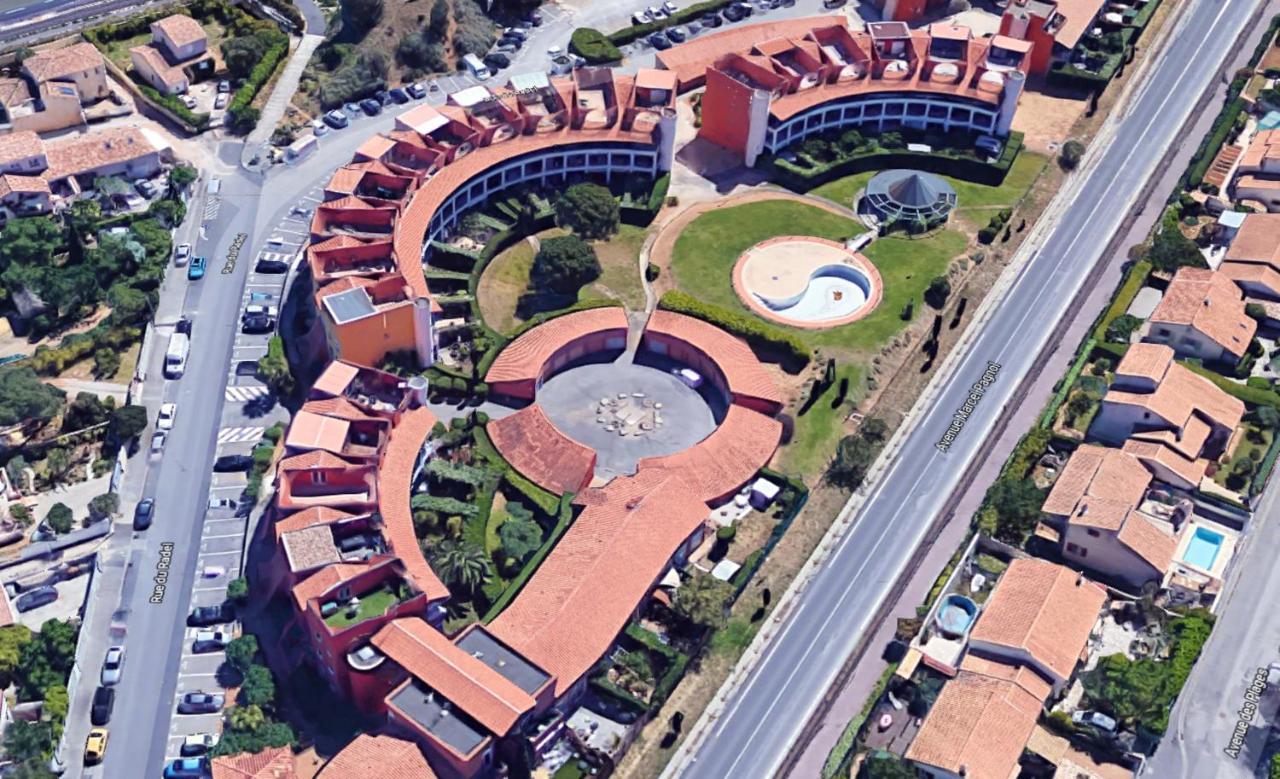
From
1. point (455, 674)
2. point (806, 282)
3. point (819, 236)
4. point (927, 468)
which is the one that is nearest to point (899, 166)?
point (819, 236)

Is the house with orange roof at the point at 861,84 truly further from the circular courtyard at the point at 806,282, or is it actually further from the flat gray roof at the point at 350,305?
the flat gray roof at the point at 350,305

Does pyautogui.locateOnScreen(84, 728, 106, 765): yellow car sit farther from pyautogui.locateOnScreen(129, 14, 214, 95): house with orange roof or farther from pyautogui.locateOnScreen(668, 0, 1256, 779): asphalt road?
pyautogui.locateOnScreen(129, 14, 214, 95): house with orange roof

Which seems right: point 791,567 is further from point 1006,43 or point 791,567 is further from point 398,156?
point 1006,43

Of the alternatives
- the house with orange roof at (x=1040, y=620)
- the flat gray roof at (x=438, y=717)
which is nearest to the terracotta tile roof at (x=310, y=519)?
the flat gray roof at (x=438, y=717)

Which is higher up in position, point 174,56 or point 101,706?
point 174,56

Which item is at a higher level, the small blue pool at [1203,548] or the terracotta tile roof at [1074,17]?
the terracotta tile roof at [1074,17]

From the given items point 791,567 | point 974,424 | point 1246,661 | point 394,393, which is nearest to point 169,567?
point 394,393

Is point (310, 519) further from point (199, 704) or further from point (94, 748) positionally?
point (94, 748)

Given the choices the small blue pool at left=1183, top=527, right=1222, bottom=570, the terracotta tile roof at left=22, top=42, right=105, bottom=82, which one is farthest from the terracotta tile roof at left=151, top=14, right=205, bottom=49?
the small blue pool at left=1183, top=527, right=1222, bottom=570
